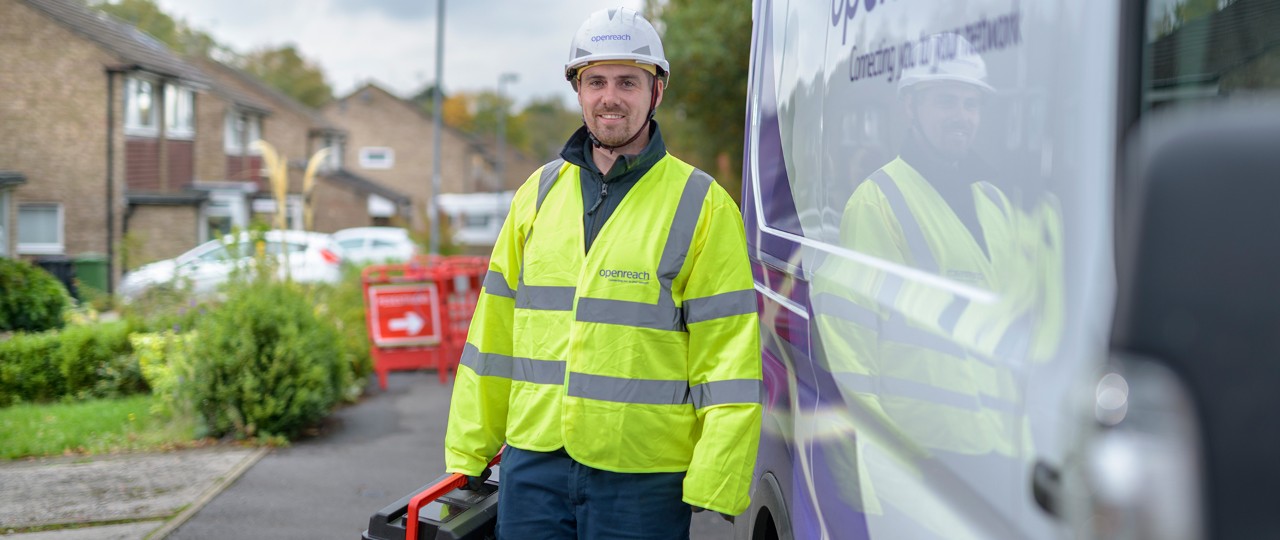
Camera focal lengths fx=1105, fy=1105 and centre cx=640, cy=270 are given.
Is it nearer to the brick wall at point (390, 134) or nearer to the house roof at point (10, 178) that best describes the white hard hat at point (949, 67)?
the house roof at point (10, 178)

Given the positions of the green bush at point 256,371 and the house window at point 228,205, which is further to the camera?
the house window at point 228,205

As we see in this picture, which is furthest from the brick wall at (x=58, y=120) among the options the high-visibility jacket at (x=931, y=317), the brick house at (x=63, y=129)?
the high-visibility jacket at (x=931, y=317)

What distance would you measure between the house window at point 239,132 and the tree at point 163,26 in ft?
111

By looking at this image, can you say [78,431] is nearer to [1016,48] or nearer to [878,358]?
[878,358]

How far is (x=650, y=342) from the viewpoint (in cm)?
277

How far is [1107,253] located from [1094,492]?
25 centimetres

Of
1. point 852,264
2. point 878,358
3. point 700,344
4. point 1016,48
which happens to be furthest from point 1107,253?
point 700,344

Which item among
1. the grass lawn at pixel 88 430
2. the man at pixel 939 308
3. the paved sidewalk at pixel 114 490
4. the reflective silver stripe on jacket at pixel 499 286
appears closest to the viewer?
the man at pixel 939 308

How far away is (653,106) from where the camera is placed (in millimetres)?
3000

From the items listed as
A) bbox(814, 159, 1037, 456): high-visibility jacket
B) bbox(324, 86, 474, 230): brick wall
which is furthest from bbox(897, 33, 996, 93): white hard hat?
bbox(324, 86, 474, 230): brick wall

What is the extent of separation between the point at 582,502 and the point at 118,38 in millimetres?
36348

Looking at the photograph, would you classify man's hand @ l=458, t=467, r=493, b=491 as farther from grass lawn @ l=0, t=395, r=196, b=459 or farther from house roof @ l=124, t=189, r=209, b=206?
house roof @ l=124, t=189, r=209, b=206

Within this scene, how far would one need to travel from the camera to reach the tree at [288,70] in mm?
89125

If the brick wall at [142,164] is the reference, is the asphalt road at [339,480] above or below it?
below
